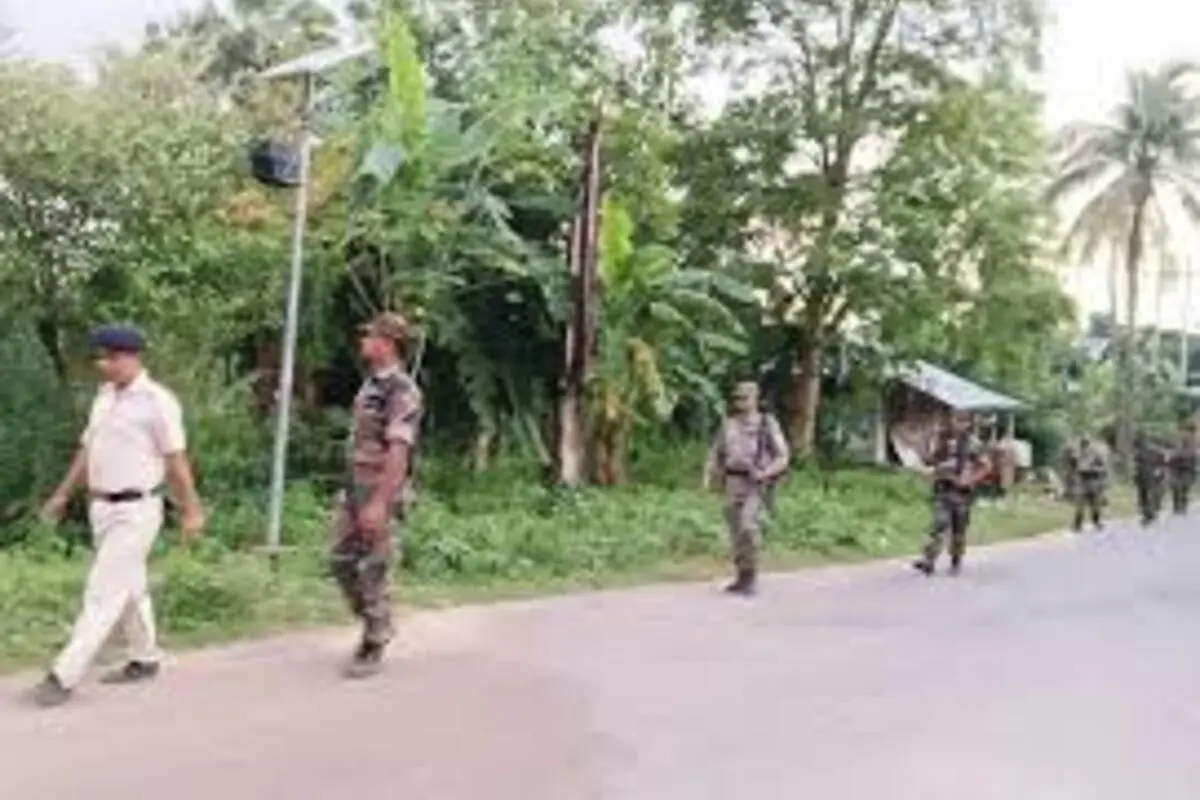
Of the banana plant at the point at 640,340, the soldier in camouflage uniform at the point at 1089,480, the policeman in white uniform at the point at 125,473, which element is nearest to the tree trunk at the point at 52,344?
the banana plant at the point at 640,340

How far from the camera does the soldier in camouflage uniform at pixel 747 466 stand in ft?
50.8

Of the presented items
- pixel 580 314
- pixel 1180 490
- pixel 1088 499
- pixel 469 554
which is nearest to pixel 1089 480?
pixel 1088 499

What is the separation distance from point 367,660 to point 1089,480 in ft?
74.5

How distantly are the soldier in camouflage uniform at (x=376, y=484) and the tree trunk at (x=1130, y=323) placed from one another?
4478 cm

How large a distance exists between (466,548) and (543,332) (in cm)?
718

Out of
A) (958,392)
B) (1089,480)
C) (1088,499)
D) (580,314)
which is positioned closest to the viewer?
(580,314)

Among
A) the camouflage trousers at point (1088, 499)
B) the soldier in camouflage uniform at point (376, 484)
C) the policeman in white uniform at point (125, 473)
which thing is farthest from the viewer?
the camouflage trousers at point (1088, 499)

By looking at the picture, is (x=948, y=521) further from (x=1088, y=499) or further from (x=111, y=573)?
(x=1088, y=499)

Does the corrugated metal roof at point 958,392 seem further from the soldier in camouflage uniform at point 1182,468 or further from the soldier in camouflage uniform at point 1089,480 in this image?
the soldier in camouflage uniform at point 1089,480

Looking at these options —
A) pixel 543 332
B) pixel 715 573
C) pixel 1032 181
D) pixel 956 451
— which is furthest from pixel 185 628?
pixel 1032 181

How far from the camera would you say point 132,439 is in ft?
30.1

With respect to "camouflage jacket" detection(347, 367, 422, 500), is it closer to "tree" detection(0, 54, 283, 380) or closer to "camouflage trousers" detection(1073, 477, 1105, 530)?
"tree" detection(0, 54, 283, 380)

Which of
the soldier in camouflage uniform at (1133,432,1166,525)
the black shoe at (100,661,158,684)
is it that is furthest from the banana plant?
the black shoe at (100,661,158,684)

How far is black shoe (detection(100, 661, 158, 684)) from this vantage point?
949cm
